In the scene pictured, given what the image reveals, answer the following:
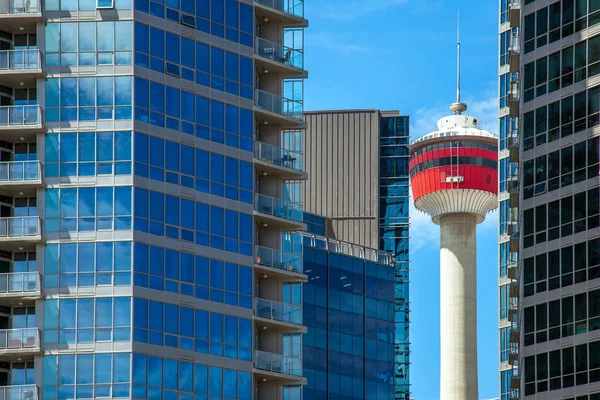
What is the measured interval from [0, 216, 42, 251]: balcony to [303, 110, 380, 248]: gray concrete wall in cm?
7821

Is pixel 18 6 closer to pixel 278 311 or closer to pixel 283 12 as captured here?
pixel 283 12

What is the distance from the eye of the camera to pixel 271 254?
105000mm

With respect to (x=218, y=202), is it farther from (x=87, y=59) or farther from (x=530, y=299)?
(x=530, y=299)

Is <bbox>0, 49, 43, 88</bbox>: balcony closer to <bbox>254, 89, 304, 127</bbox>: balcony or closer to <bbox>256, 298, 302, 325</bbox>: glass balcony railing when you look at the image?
<bbox>254, 89, 304, 127</bbox>: balcony

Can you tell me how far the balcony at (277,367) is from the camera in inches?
4033

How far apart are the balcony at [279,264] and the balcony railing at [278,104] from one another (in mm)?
8287

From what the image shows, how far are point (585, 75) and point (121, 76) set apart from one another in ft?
81.6

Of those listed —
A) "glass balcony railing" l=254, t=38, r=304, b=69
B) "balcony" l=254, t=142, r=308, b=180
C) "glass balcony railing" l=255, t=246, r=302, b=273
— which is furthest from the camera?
"glass balcony railing" l=254, t=38, r=304, b=69

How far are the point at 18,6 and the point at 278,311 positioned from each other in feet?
73.6

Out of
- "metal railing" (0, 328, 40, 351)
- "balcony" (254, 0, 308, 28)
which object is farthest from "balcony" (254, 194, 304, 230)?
"metal railing" (0, 328, 40, 351)

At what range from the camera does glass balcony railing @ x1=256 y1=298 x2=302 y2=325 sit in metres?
103

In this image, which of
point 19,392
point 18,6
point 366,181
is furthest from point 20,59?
point 366,181

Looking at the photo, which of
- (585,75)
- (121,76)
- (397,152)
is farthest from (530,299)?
(397,152)

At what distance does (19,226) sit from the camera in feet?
320
